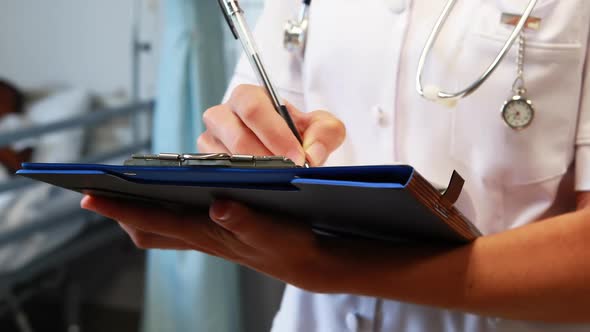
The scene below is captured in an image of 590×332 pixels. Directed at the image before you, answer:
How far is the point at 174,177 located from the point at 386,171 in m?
0.14

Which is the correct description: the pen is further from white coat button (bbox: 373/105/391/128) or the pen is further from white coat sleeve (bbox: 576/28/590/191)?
white coat sleeve (bbox: 576/28/590/191)

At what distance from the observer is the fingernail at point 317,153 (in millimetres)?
473

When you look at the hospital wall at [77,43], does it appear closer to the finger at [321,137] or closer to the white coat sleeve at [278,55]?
the white coat sleeve at [278,55]

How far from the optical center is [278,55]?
0.62m

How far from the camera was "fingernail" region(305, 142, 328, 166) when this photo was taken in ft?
1.55

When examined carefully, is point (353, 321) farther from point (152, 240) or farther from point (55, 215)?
point (55, 215)

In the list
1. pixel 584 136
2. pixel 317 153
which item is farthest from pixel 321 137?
pixel 584 136

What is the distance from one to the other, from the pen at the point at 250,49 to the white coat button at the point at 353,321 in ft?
0.74

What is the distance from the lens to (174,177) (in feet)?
1.22

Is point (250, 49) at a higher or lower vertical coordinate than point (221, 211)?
higher

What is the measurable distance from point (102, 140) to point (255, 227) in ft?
5.25

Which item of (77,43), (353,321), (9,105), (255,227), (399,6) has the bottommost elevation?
(353,321)

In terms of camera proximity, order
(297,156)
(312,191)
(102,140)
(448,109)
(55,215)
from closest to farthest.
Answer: (312,191) < (297,156) < (448,109) < (55,215) < (102,140)

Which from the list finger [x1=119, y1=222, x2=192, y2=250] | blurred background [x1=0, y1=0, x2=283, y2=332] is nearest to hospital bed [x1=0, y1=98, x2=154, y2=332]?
blurred background [x1=0, y1=0, x2=283, y2=332]
